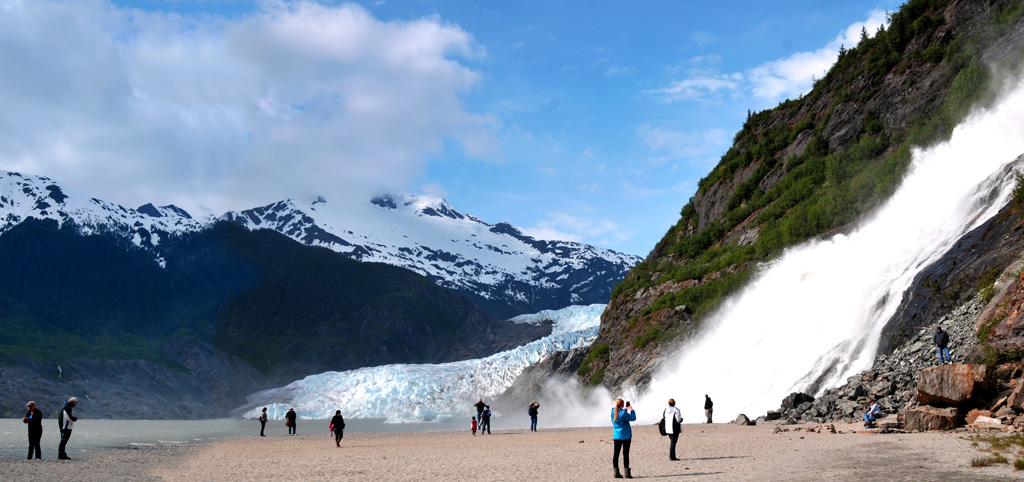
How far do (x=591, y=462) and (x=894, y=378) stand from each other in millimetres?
13848

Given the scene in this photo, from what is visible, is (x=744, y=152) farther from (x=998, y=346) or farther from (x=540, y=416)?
(x=998, y=346)

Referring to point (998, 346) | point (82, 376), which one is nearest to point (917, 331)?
point (998, 346)

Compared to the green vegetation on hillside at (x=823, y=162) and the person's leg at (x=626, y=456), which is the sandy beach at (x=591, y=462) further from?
the green vegetation on hillside at (x=823, y=162)

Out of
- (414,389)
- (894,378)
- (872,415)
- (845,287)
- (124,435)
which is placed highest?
(845,287)

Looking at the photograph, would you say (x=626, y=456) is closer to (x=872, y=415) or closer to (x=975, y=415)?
(x=975, y=415)

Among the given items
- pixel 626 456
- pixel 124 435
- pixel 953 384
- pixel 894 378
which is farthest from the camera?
pixel 124 435

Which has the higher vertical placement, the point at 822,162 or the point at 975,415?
the point at 822,162

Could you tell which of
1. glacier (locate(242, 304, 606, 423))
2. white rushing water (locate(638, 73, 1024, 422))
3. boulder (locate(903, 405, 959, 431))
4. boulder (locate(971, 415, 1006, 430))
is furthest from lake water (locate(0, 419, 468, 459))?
boulder (locate(971, 415, 1006, 430))

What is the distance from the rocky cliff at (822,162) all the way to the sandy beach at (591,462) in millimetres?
25592

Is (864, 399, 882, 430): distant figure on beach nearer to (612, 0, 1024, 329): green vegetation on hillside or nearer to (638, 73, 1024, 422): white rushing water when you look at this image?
(638, 73, 1024, 422): white rushing water

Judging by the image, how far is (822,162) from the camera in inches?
2188

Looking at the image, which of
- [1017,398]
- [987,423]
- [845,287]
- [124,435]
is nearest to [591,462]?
[987,423]

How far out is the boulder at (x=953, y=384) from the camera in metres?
19.7

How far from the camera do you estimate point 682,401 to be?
4497cm
